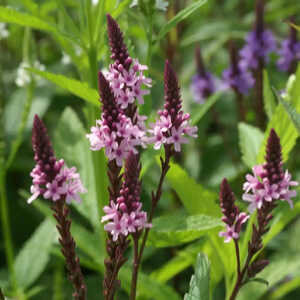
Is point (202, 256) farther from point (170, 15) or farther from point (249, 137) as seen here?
point (170, 15)

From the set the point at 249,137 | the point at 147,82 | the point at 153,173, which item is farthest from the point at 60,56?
the point at 147,82

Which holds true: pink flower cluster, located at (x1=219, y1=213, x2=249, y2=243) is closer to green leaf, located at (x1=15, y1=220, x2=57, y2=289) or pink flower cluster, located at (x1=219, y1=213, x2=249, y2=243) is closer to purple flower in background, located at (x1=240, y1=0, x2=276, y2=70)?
green leaf, located at (x1=15, y1=220, x2=57, y2=289)

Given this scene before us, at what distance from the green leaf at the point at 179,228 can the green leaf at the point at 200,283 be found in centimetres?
7

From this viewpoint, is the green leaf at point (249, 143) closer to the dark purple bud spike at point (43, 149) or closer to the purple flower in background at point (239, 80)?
the purple flower in background at point (239, 80)

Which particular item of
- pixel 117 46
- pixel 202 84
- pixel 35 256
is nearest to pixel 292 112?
pixel 117 46

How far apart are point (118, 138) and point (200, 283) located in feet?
1.03

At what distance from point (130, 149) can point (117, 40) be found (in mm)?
204

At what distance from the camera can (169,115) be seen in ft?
3.11

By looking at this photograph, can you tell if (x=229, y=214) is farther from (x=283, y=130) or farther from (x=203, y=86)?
(x=203, y=86)

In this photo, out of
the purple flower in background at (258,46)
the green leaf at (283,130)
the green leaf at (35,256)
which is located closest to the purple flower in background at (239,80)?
the purple flower in background at (258,46)

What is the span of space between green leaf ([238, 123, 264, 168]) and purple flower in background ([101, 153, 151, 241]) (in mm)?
A: 647

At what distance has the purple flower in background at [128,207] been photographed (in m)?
0.87

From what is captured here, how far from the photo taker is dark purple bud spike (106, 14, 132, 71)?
3.11 ft

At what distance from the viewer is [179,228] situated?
3.56 feet
